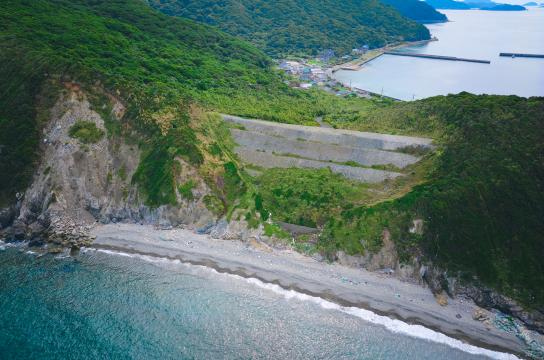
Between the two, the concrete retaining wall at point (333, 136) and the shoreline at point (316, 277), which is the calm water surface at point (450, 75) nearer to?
the concrete retaining wall at point (333, 136)

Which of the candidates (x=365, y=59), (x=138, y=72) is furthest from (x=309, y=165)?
(x=365, y=59)

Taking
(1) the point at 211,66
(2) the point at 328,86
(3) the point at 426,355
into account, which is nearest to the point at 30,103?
(1) the point at 211,66

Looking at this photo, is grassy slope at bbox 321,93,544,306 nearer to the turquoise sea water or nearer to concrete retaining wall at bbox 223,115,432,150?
concrete retaining wall at bbox 223,115,432,150

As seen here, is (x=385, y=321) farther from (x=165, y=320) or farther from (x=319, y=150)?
(x=319, y=150)

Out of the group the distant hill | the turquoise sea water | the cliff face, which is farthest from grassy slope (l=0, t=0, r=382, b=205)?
the distant hill

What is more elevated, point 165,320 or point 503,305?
point 503,305

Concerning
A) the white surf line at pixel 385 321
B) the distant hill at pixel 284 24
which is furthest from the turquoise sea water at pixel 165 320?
the distant hill at pixel 284 24
